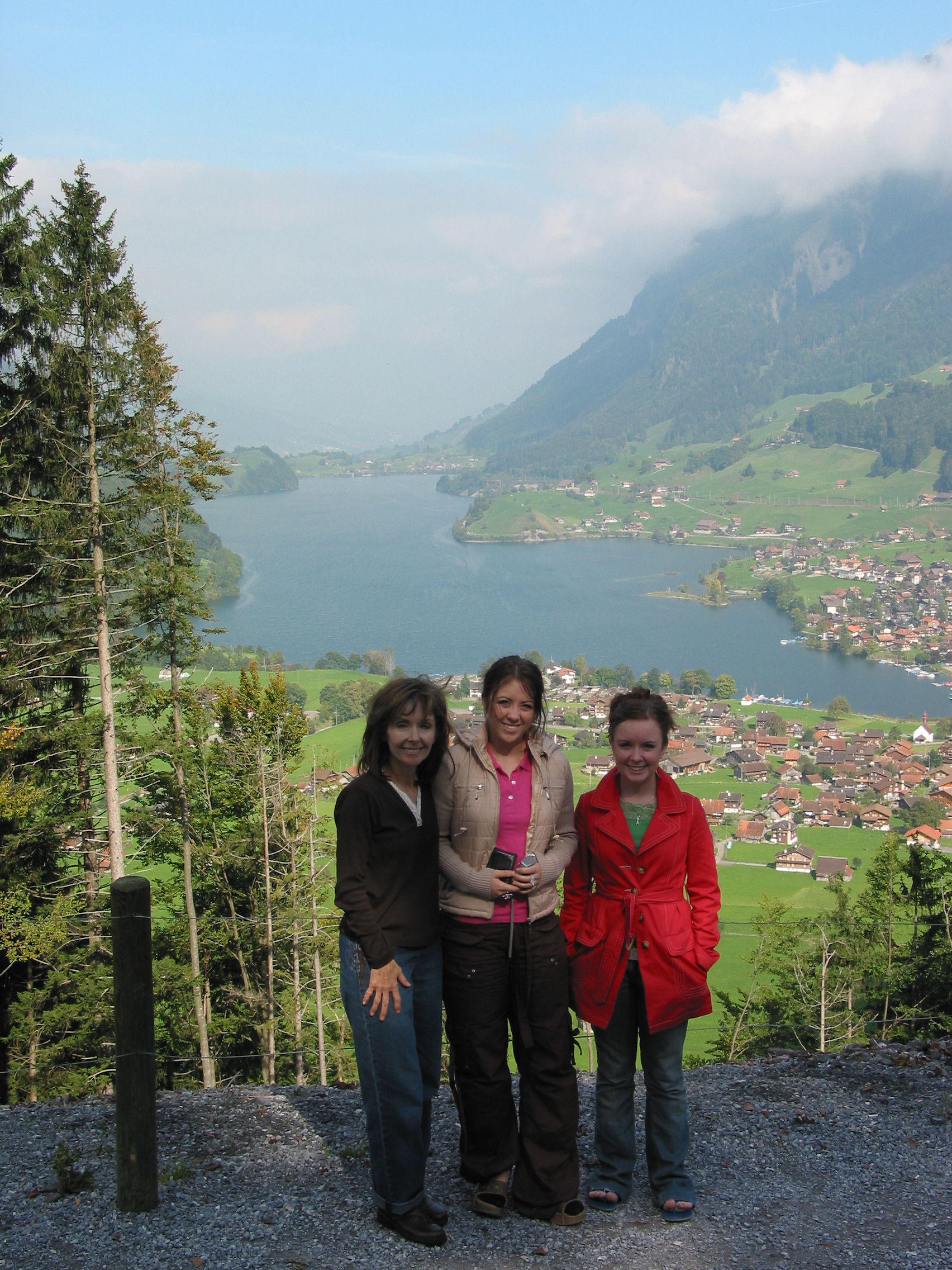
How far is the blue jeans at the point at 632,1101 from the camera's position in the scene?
2949 mm

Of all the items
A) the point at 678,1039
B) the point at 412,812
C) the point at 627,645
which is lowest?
the point at 627,645

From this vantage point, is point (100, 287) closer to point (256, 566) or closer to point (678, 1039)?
point (678, 1039)

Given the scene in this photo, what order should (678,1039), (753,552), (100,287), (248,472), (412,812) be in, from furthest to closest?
1. (248,472)
2. (753,552)
3. (100,287)
4. (678,1039)
5. (412,812)

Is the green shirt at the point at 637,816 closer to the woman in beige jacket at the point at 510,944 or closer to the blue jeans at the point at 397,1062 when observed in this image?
the woman in beige jacket at the point at 510,944

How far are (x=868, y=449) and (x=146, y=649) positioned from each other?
15898 centimetres

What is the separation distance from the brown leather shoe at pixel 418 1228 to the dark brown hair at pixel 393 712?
1320 millimetres

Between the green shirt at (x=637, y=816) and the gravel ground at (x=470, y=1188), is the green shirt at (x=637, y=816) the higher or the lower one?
the higher one

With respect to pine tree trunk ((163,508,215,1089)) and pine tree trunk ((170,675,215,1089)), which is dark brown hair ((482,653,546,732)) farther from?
pine tree trunk ((170,675,215,1089))

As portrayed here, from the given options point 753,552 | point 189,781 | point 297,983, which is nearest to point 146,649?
point 189,781

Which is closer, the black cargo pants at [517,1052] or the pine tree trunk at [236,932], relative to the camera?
the black cargo pants at [517,1052]

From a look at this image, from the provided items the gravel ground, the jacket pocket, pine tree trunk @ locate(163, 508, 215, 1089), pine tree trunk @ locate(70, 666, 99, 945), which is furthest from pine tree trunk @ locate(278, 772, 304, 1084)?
the jacket pocket

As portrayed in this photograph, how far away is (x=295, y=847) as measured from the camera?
41.8ft

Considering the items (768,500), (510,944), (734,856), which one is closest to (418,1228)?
(510,944)

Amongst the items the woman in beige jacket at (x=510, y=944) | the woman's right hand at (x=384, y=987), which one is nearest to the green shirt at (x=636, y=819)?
the woman in beige jacket at (x=510, y=944)
